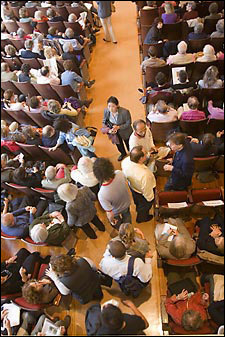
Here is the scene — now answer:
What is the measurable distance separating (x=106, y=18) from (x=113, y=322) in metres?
5.85

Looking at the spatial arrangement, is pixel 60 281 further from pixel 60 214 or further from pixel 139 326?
pixel 60 214

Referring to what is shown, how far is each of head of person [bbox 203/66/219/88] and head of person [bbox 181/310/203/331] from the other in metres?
2.97

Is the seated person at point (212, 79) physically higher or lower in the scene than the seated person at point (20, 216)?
higher

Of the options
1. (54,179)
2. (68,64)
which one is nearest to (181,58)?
(68,64)

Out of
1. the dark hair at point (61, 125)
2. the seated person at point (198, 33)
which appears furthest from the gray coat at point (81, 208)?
the seated person at point (198, 33)

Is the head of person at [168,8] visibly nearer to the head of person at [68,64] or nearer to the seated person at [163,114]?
the head of person at [68,64]

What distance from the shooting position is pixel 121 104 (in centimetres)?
548

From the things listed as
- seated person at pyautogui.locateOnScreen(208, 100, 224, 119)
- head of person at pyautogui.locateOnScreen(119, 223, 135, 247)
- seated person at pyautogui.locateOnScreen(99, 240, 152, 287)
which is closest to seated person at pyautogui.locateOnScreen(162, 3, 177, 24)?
seated person at pyautogui.locateOnScreen(208, 100, 224, 119)

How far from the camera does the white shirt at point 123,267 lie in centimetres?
277

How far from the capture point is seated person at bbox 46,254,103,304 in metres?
2.57

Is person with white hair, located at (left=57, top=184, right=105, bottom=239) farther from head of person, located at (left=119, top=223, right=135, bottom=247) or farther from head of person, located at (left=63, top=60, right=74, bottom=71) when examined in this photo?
head of person, located at (left=63, top=60, right=74, bottom=71)

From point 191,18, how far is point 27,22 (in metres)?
3.23

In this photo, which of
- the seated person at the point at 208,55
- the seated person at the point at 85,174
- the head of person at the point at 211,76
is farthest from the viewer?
the seated person at the point at 208,55

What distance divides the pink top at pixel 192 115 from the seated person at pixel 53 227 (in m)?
1.94
